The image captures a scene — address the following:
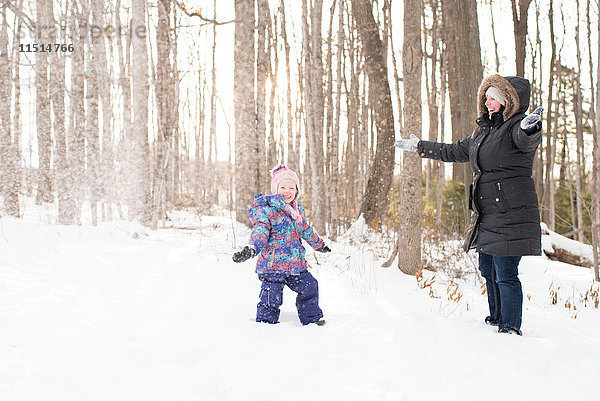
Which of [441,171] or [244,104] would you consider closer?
[244,104]

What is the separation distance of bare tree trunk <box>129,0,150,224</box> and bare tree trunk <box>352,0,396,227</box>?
434cm

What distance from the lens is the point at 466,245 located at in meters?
3.06

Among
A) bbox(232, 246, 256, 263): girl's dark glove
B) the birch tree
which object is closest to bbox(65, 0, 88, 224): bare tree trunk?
the birch tree

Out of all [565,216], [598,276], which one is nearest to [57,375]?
[598,276]

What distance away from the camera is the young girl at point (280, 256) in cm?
298

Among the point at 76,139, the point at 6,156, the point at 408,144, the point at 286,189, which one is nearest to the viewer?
the point at 286,189

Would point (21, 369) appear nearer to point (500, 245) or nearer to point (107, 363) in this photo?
point (107, 363)

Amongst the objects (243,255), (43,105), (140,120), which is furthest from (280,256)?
(43,105)

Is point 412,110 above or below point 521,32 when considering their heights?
below

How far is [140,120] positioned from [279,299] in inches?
274

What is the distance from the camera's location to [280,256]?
3012mm

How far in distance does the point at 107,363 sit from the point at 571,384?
7.92 feet

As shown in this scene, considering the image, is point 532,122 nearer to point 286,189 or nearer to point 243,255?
point 286,189

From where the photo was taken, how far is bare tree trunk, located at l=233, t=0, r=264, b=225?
24.1 feet
